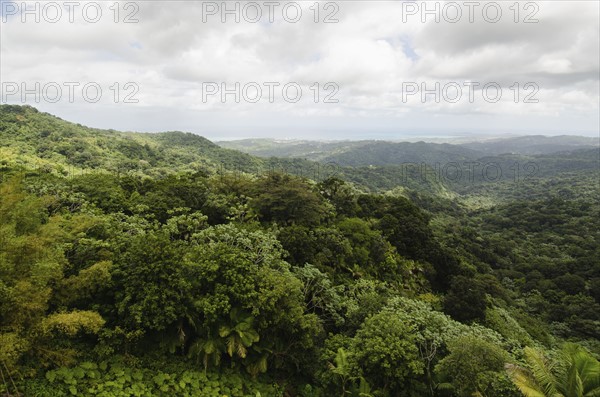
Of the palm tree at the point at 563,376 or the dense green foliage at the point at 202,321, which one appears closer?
the palm tree at the point at 563,376

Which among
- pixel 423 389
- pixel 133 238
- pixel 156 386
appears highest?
pixel 133 238

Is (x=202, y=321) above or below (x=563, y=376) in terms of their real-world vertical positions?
above

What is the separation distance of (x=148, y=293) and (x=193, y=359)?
102 inches

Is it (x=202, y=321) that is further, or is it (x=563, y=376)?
(x=202, y=321)

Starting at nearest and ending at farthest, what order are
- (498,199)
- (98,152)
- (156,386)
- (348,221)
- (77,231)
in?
(156,386) < (77,231) < (348,221) < (98,152) < (498,199)

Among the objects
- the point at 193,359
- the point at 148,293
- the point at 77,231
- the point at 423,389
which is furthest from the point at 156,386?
the point at 423,389

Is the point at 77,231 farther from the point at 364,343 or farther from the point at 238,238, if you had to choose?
the point at 364,343

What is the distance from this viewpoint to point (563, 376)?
894 centimetres

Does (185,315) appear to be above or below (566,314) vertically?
above

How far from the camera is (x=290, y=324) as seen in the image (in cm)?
1115

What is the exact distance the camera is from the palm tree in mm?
8250

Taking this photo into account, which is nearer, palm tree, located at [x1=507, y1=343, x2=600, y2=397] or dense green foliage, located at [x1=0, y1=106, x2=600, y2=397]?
palm tree, located at [x1=507, y1=343, x2=600, y2=397]

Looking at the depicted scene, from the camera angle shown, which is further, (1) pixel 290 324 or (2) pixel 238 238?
(2) pixel 238 238

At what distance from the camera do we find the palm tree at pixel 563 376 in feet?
27.1
